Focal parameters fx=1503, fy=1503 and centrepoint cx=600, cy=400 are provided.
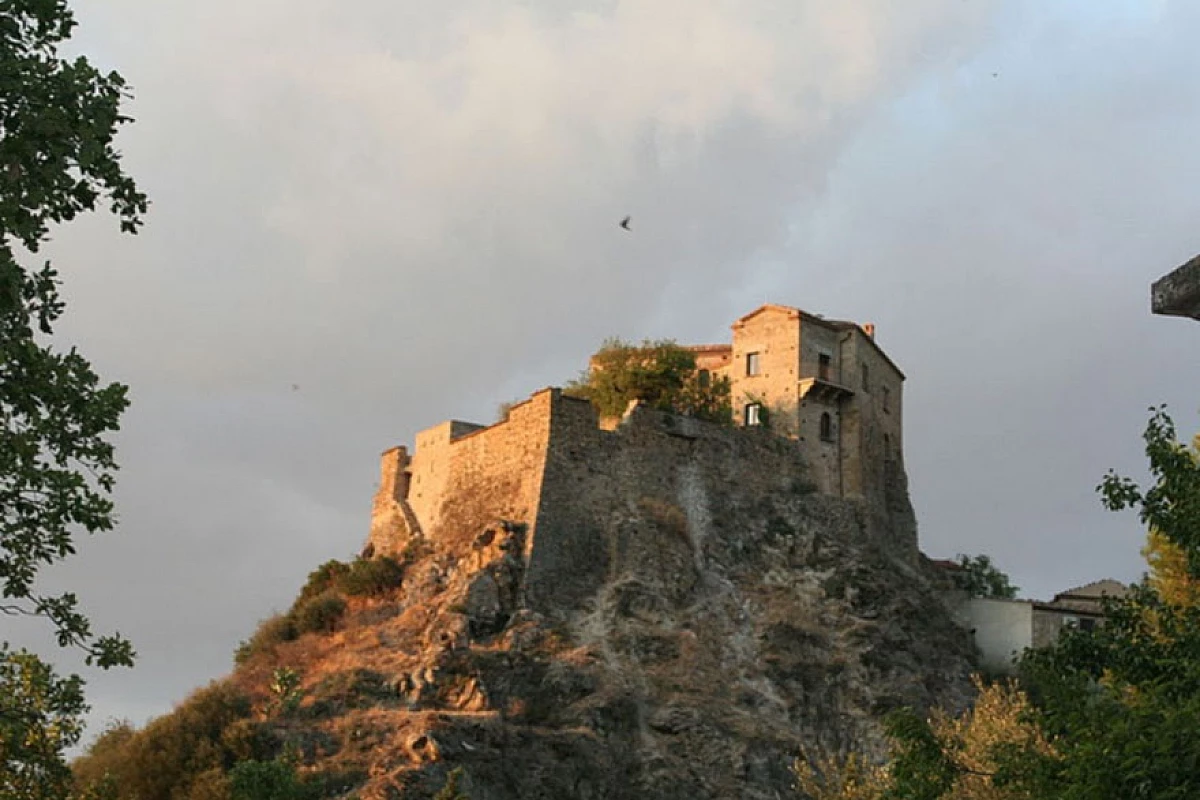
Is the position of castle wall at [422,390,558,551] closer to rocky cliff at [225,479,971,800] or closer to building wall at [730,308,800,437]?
rocky cliff at [225,479,971,800]

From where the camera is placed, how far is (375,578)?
51.3 m

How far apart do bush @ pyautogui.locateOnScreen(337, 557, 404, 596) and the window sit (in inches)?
513

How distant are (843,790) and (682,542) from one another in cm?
1567

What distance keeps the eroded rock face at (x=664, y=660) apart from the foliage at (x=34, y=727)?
2077cm

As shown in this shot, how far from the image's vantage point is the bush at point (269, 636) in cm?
5122

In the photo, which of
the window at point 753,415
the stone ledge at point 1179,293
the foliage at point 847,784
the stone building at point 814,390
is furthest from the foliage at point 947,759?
the window at point 753,415

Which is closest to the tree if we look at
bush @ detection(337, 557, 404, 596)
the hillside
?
the hillside

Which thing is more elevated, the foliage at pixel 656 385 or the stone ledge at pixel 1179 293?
the foliage at pixel 656 385

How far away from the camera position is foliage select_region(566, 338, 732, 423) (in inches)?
2071

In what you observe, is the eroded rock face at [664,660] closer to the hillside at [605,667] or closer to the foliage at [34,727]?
the hillside at [605,667]

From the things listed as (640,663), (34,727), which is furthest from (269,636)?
(34,727)

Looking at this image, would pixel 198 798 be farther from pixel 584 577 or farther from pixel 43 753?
pixel 43 753

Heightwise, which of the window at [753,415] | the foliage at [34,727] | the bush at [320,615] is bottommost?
the foliage at [34,727]

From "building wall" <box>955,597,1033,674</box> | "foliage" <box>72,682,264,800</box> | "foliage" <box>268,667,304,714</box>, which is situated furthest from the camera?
"building wall" <box>955,597,1033,674</box>
